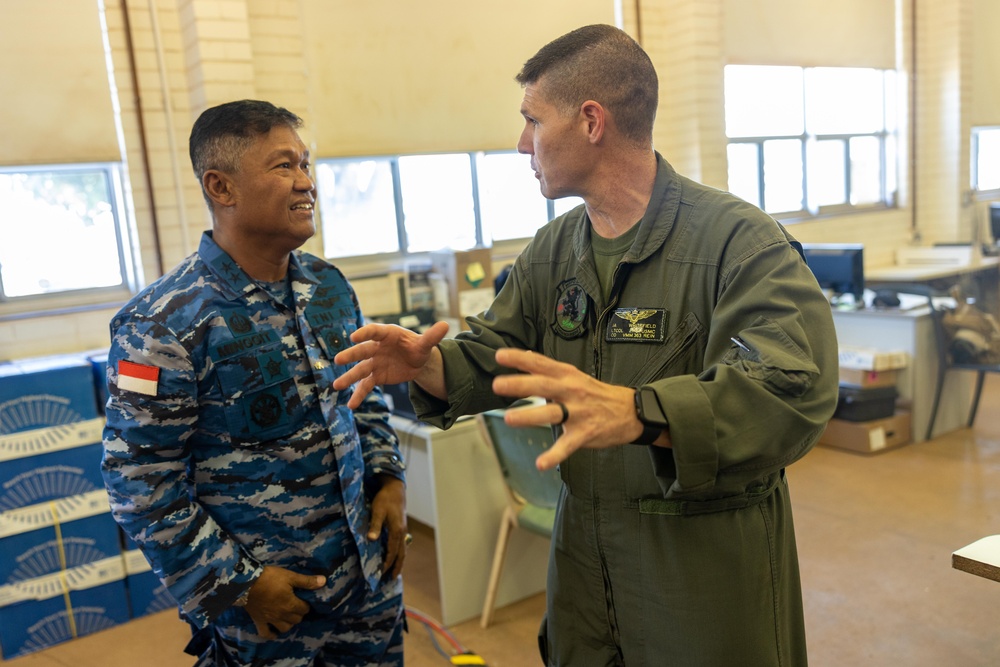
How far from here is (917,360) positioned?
4.92 meters

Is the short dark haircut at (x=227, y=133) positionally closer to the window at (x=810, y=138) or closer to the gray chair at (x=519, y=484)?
the gray chair at (x=519, y=484)

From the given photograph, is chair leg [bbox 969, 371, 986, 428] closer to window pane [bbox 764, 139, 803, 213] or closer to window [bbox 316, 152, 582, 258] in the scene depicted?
window pane [bbox 764, 139, 803, 213]

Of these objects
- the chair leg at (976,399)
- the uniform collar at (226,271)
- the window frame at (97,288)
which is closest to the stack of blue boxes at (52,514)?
the window frame at (97,288)

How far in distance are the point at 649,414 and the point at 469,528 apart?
Answer: 92.2 inches

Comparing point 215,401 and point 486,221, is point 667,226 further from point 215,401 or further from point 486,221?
point 486,221

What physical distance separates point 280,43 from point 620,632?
12.5ft

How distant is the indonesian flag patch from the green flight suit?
1.85 ft

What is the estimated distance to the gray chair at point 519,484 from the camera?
112 inches

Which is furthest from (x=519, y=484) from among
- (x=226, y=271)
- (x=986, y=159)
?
(x=986, y=159)

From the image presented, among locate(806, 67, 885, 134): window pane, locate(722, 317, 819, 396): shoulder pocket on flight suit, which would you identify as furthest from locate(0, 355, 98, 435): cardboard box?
locate(806, 67, 885, 134): window pane

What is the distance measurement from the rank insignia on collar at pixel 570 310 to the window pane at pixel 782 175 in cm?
588

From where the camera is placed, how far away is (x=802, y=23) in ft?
→ 22.5

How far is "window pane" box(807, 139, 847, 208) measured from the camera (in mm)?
7250

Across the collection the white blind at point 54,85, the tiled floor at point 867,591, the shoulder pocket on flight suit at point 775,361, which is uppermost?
the white blind at point 54,85
